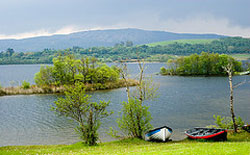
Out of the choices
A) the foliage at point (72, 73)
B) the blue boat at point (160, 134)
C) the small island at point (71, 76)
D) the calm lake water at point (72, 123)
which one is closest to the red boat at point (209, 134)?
the blue boat at point (160, 134)

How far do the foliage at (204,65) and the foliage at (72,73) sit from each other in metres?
51.2

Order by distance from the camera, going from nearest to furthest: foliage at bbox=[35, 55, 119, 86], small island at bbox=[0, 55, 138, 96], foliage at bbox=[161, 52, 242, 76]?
small island at bbox=[0, 55, 138, 96]
foliage at bbox=[35, 55, 119, 86]
foliage at bbox=[161, 52, 242, 76]

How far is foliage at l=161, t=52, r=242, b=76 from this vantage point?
367 feet

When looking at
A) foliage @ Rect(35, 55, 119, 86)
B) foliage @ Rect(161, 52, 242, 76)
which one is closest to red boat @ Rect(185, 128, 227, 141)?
foliage @ Rect(35, 55, 119, 86)

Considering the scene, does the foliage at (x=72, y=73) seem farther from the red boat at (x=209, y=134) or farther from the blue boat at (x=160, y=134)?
the red boat at (x=209, y=134)

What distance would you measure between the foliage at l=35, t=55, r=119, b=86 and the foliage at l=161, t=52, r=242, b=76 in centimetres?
5119

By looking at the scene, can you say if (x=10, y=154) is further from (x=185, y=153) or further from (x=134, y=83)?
(x=134, y=83)

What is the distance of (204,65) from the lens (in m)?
115

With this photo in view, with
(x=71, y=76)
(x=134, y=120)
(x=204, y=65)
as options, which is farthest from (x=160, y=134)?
(x=204, y=65)

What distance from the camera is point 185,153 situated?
51.2 ft

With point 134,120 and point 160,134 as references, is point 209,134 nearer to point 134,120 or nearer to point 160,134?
point 160,134

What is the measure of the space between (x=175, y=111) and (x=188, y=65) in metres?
77.1

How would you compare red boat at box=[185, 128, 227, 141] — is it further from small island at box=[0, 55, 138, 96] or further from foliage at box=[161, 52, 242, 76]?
foliage at box=[161, 52, 242, 76]

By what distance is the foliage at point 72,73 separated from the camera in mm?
73562
